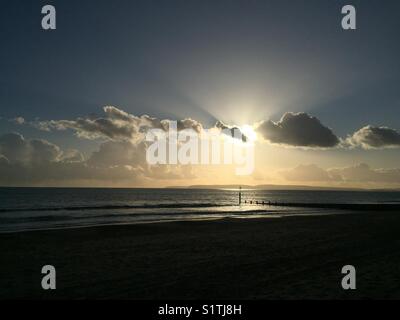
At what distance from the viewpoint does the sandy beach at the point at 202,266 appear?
11.7 metres

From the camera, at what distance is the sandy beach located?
1170 cm

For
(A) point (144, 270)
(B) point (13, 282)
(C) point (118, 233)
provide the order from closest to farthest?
(B) point (13, 282), (A) point (144, 270), (C) point (118, 233)

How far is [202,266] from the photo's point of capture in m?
15.7

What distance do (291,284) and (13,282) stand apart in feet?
33.1

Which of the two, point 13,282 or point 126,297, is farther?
point 13,282

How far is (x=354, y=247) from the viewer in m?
20.8
